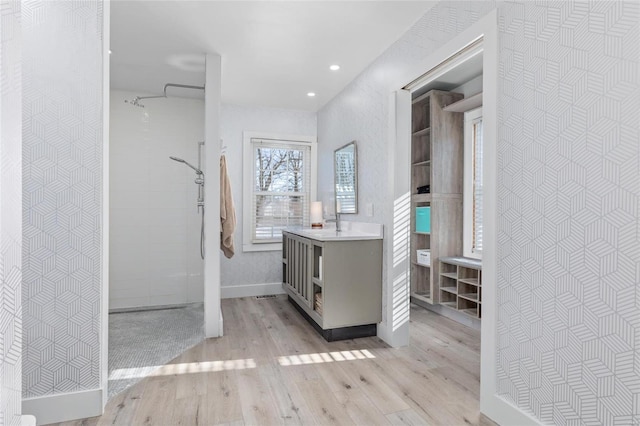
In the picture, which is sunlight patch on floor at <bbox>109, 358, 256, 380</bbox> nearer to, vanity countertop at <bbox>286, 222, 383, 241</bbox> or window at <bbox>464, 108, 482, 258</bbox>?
vanity countertop at <bbox>286, 222, 383, 241</bbox>

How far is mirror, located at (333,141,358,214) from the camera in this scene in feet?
11.7

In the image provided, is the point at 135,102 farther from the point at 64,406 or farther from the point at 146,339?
the point at 64,406

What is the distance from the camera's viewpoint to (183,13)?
7.88 feet

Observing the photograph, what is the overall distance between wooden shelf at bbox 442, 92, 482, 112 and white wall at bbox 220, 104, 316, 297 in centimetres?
199

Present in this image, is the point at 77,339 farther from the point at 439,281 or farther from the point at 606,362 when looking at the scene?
the point at 439,281

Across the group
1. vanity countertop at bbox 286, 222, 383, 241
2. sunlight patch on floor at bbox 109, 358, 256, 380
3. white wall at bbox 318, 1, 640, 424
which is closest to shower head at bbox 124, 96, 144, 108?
vanity countertop at bbox 286, 222, 383, 241

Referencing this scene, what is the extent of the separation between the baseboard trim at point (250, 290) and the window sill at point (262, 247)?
0.46m

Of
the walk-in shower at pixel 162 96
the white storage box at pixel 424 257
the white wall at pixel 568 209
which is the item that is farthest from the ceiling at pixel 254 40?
the white storage box at pixel 424 257

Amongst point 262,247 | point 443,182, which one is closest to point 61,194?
point 262,247

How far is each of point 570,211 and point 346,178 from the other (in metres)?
2.48

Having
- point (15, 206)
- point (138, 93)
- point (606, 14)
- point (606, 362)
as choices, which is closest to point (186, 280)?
point (138, 93)

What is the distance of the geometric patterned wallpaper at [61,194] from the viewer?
179cm

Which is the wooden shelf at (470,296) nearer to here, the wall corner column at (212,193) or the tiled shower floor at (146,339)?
the wall corner column at (212,193)

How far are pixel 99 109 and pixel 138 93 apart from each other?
2.34 m
